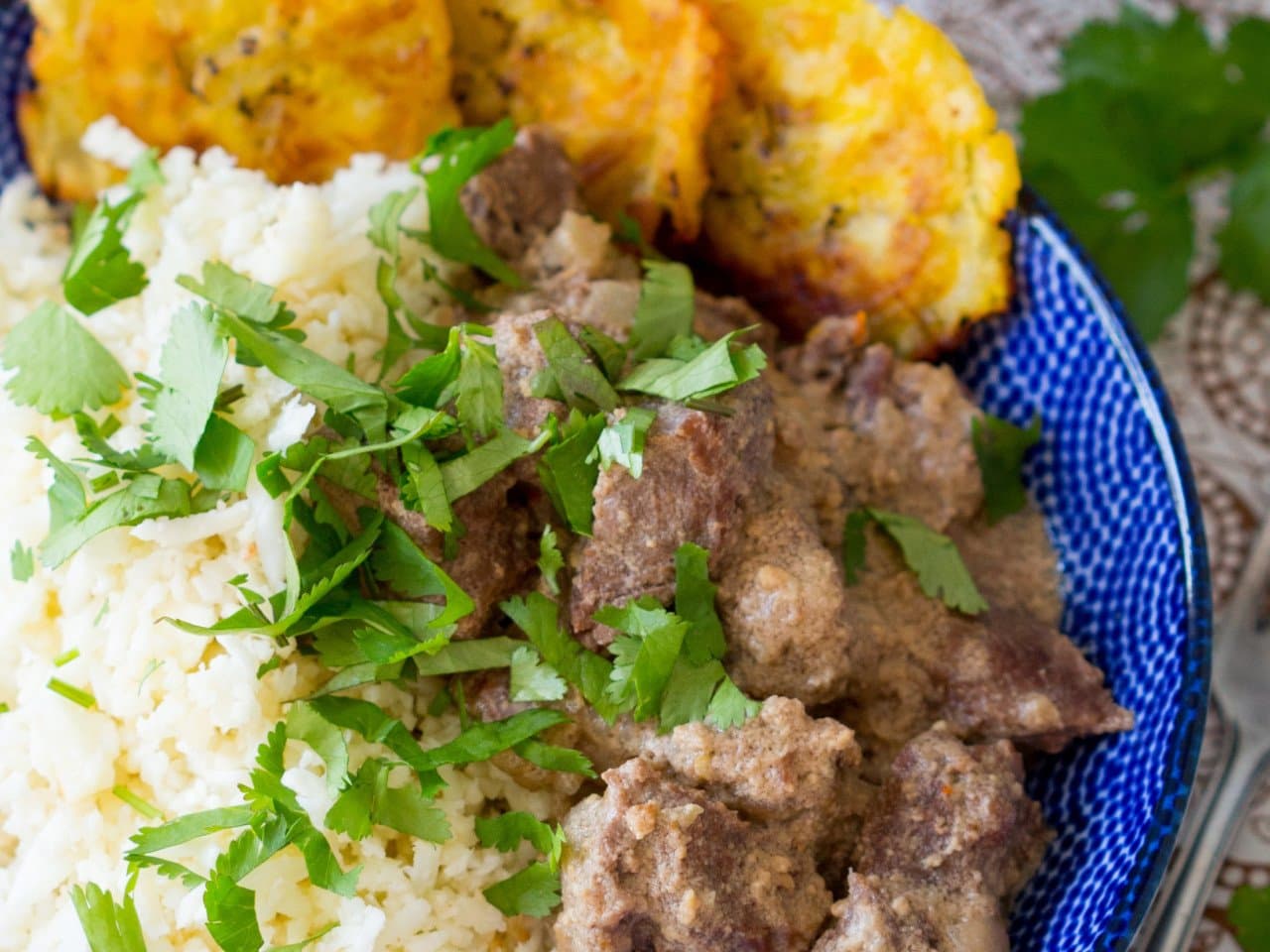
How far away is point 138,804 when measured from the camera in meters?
2.39

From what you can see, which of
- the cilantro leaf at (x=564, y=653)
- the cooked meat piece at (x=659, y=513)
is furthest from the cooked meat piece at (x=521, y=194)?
the cilantro leaf at (x=564, y=653)

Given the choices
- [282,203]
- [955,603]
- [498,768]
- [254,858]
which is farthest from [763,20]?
[254,858]

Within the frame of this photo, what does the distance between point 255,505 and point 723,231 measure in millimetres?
1561

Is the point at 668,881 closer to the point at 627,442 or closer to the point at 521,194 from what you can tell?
the point at 627,442

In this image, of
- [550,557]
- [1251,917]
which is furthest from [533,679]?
[1251,917]

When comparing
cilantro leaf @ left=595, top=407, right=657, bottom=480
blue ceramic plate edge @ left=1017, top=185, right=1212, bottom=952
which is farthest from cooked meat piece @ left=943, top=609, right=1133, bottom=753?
cilantro leaf @ left=595, top=407, right=657, bottom=480

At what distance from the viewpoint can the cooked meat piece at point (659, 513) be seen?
7.87ft

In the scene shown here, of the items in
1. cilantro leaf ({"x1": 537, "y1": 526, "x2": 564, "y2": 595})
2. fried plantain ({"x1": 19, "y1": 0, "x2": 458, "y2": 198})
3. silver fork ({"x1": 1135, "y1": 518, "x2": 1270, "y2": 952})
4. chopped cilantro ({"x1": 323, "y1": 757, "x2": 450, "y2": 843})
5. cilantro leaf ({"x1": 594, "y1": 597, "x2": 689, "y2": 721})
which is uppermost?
fried plantain ({"x1": 19, "y1": 0, "x2": 458, "y2": 198})

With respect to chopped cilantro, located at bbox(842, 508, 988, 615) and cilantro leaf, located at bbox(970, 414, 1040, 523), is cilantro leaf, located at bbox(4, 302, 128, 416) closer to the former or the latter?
chopped cilantro, located at bbox(842, 508, 988, 615)

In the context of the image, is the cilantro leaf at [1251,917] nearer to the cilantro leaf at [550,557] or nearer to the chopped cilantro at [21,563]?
the cilantro leaf at [550,557]

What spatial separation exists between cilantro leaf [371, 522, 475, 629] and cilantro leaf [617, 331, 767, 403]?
0.55 meters

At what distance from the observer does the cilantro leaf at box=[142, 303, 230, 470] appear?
2.46 meters

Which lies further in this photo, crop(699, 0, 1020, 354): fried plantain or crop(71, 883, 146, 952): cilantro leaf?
crop(699, 0, 1020, 354): fried plantain

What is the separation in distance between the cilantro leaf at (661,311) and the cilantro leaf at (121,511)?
102cm
